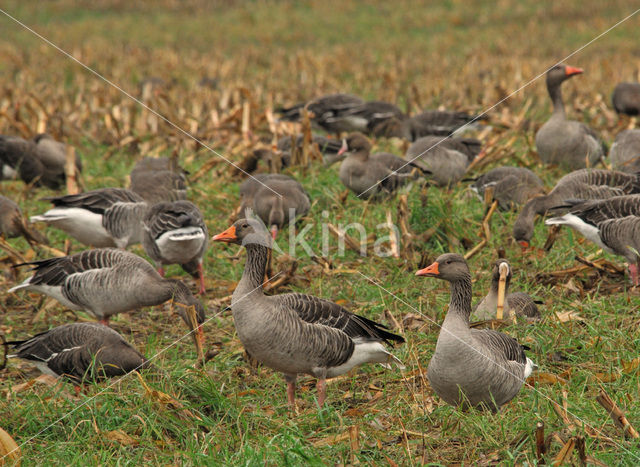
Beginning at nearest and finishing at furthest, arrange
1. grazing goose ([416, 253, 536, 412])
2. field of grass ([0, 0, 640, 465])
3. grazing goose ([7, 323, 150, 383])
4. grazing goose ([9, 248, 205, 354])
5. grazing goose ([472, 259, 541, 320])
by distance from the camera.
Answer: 1. field of grass ([0, 0, 640, 465])
2. grazing goose ([416, 253, 536, 412])
3. grazing goose ([7, 323, 150, 383])
4. grazing goose ([472, 259, 541, 320])
5. grazing goose ([9, 248, 205, 354])

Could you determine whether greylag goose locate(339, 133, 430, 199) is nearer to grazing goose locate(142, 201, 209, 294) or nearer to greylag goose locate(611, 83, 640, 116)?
grazing goose locate(142, 201, 209, 294)

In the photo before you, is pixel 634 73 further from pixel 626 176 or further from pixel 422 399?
pixel 422 399

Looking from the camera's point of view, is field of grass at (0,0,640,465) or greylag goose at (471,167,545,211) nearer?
field of grass at (0,0,640,465)

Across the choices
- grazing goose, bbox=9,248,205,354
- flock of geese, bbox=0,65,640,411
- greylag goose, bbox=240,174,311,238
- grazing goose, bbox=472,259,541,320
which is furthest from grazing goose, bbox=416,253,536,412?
greylag goose, bbox=240,174,311,238

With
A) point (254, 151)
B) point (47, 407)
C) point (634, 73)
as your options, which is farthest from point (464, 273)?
point (634, 73)

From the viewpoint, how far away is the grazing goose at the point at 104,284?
762 centimetres

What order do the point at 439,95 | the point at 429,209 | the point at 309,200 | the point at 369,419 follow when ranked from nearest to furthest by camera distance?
1. the point at 369,419
2. the point at 429,209
3. the point at 309,200
4. the point at 439,95

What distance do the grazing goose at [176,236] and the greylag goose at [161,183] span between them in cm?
150

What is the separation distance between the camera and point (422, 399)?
5844mm

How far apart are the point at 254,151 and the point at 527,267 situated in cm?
503

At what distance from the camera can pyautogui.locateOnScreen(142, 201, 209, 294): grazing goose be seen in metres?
8.40

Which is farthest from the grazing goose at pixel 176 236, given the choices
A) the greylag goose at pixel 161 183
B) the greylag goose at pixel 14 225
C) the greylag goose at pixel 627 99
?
the greylag goose at pixel 627 99

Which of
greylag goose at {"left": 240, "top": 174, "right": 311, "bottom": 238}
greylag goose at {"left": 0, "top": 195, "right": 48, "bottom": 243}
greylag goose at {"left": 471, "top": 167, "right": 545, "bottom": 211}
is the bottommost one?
greylag goose at {"left": 0, "top": 195, "right": 48, "bottom": 243}

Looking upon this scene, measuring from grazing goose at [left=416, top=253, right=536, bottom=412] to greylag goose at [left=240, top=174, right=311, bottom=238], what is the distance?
3846 mm
